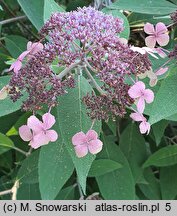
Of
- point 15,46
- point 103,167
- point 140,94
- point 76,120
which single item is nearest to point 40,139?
point 76,120

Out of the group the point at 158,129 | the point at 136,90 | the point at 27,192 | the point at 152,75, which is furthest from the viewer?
the point at 27,192

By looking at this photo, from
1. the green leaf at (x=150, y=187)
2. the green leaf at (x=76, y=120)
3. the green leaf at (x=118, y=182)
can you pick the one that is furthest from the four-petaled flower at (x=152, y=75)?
the green leaf at (x=150, y=187)

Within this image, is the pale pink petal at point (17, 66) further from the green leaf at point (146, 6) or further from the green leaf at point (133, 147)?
the green leaf at point (133, 147)

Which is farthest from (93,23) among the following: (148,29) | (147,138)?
(147,138)

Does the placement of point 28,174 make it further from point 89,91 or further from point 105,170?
point 89,91

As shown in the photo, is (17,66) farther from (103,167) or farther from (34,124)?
(103,167)
